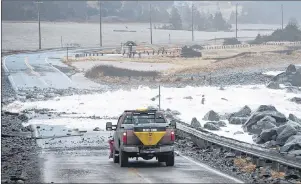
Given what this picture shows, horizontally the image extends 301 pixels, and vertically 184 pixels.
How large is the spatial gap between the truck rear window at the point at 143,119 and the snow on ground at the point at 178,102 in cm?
1978

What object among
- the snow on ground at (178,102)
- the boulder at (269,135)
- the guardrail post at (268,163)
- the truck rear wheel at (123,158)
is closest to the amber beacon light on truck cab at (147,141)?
the truck rear wheel at (123,158)

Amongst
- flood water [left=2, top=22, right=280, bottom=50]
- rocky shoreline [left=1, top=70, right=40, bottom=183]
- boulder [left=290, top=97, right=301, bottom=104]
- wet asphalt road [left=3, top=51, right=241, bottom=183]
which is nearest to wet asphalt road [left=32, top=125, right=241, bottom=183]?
wet asphalt road [left=3, top=51, right=241, bottom=183]

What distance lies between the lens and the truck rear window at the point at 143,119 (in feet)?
74.8

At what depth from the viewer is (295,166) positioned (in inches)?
747

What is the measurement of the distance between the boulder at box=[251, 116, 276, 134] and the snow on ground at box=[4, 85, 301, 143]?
8.65 meters

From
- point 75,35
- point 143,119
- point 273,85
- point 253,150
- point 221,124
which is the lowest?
point 221,124

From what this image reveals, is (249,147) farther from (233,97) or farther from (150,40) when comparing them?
(150,40)

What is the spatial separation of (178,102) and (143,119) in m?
30.0

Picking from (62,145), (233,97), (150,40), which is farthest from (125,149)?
(150,40)

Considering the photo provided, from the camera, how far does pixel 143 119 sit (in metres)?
22.9

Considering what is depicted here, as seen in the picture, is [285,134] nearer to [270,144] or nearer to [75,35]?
[270,144]

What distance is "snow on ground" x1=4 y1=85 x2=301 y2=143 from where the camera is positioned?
4844 cm

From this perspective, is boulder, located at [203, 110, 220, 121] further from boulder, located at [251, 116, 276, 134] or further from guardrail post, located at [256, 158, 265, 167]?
guardrail post, located at [256, 158, 265, 167]

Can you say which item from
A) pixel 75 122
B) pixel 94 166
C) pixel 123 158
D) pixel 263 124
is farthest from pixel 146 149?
pixel 75 122
